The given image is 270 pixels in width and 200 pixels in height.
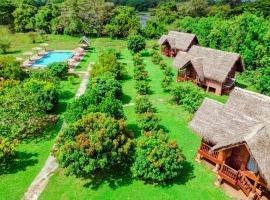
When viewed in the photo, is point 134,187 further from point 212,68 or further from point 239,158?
point 212,68

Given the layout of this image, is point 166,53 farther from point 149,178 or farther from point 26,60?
point 149,178

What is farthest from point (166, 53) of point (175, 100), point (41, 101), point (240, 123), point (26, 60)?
point (240, 123)

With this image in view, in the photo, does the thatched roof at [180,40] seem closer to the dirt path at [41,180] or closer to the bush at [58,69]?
the bush at [58,69]

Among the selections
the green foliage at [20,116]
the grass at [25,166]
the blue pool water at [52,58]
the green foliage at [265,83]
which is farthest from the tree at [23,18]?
the green foliage at [265,83]

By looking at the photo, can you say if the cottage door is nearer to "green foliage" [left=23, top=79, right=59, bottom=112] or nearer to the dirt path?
the dirt path

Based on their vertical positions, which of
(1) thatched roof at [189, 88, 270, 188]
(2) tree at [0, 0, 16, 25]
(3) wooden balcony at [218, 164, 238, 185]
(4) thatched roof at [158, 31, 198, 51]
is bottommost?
(3) wooden balcony at [218, 164, 238, 185]

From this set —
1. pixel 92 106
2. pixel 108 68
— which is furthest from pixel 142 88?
pixel 92 106

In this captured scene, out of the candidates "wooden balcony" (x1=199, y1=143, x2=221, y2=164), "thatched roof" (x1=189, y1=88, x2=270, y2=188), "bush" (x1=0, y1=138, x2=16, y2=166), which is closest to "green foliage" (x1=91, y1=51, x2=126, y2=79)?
"bush" (x1=0, y1=138, x2=16, y2=166)
